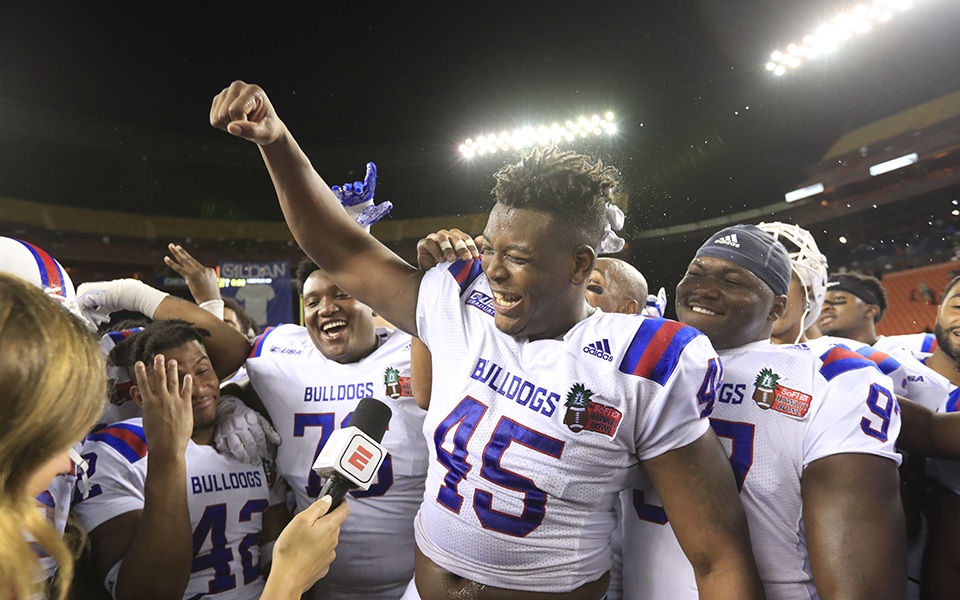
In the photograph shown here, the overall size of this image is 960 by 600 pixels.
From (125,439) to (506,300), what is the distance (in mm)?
1126

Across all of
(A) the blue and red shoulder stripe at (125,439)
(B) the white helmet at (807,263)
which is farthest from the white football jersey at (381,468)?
(B) the white helmet at (807,263)

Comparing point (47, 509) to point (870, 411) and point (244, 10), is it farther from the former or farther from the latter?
point (244, 10)

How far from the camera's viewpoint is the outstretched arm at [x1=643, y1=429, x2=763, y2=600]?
3.52 feet

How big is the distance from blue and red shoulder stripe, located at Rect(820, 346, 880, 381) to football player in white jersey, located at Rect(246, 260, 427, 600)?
3.21 feet

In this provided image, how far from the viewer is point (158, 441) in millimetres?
1377

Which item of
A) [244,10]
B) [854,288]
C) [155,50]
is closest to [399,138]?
[244,10]

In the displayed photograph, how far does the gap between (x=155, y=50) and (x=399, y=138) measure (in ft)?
9.76

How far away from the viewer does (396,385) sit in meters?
1.68

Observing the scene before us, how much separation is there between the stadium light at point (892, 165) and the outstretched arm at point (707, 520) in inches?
286

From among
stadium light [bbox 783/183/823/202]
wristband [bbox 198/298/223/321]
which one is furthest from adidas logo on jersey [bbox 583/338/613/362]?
stadium light [bbox 783/183/823/202]

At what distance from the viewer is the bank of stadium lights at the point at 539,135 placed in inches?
239

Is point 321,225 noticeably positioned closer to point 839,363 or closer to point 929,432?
point 839,363

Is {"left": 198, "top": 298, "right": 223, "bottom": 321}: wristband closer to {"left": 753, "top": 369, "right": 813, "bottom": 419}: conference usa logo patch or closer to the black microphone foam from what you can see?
the black microphone foam

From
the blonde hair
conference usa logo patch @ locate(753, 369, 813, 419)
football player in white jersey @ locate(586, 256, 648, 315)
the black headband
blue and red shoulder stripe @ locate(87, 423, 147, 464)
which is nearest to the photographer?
the blonde hair
